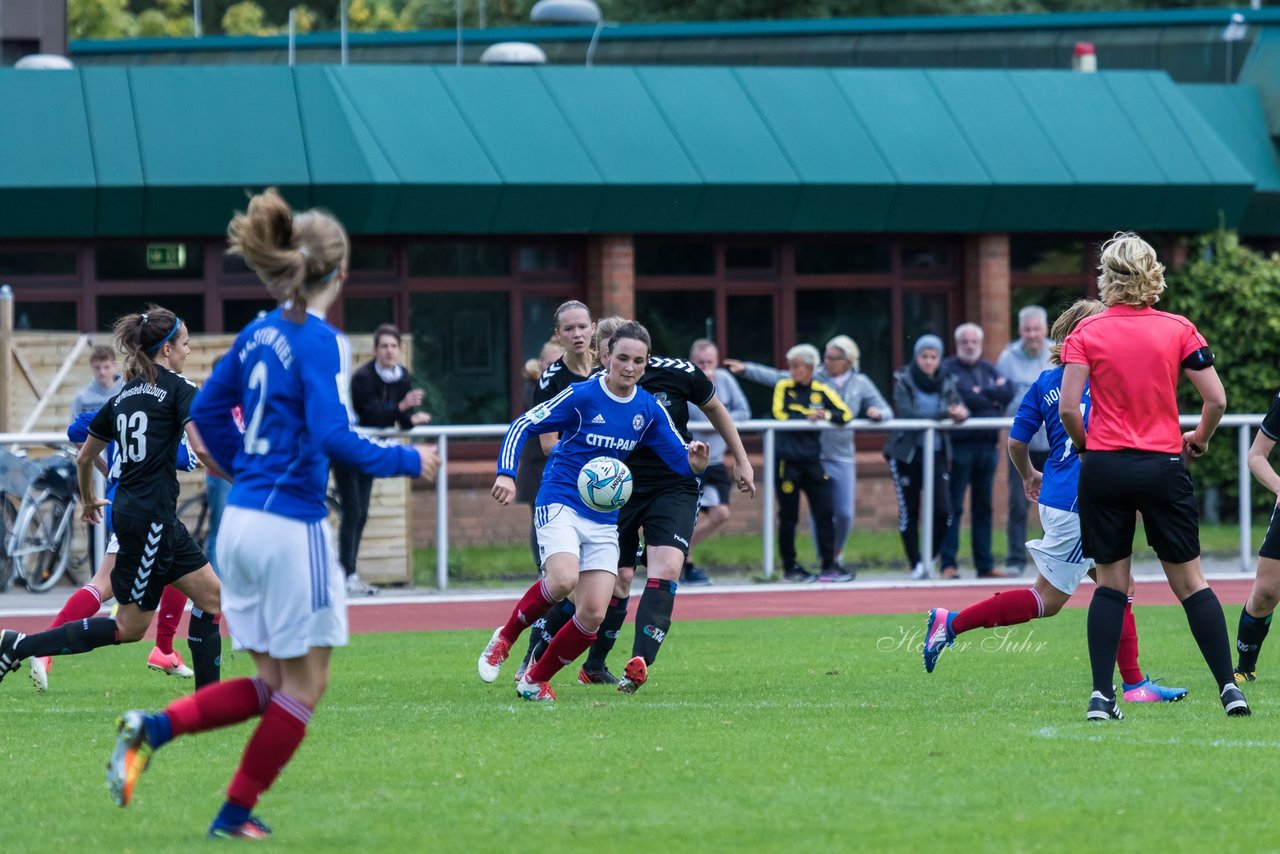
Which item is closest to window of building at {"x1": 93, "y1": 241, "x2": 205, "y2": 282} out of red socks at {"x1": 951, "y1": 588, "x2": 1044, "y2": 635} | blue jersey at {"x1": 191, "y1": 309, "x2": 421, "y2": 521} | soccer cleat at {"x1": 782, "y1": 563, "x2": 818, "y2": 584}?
soccer cleat at {"x1": 782, "y1": 563, "x2": 818, "y2": 584}

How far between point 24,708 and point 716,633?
15.2 ft

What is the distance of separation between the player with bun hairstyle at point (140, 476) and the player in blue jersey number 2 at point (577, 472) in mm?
1592

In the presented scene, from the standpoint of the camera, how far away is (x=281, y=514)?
19.0ft

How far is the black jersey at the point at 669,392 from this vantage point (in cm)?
972

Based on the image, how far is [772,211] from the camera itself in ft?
64.0

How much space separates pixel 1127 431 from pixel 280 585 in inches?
146

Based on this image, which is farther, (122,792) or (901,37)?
(901,37)

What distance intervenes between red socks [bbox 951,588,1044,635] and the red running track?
411 centimetres

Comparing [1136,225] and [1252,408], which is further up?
[1136,225]

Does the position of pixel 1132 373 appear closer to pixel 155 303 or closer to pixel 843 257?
pixel 155 303

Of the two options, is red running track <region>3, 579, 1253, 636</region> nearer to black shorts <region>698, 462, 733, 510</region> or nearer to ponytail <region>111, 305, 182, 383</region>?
black shorts <region>698, 462, 733, 510</region>

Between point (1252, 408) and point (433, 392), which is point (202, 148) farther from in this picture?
point (1252, 408)

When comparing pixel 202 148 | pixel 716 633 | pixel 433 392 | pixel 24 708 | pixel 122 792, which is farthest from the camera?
pixel 433 392

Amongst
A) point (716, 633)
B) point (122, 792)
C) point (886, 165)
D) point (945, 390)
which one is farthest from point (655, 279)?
point (122, 792)
